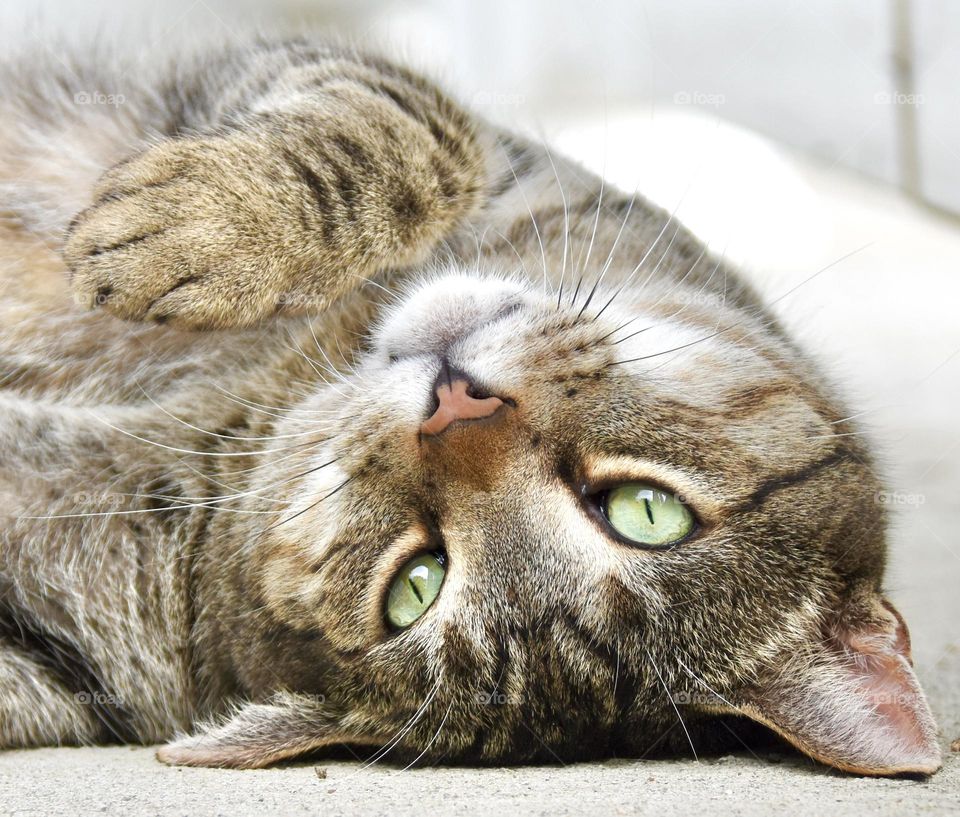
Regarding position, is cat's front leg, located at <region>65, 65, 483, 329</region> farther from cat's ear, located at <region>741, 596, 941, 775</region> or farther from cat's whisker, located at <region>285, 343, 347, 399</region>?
cat's ear, located at <region>741, 596, 941, 775</region>

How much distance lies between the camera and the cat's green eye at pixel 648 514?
159 cm

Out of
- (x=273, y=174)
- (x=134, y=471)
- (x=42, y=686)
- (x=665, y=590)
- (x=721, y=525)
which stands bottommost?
(x=42, y=686)

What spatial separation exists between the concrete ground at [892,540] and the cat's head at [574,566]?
0.08m

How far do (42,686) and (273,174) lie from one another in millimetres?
1068

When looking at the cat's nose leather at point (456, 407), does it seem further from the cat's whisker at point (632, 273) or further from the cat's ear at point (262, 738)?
the cat's ear at point (262, 738)

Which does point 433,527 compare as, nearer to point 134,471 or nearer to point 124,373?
point 134,471

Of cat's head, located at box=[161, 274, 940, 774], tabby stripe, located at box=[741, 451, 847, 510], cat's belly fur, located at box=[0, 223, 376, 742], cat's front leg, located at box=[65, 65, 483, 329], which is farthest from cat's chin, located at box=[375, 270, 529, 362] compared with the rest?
tabby stripe, located at box=[741, 451, 847, 510]

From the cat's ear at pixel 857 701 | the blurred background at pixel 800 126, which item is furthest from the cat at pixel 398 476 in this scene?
the blurred background at pixel 800 126

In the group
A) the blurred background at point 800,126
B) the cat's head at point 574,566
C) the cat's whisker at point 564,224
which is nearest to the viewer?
the cat's head at point 574,566

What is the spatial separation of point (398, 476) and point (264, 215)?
20.5 inches

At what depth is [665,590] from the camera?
61.5 inches

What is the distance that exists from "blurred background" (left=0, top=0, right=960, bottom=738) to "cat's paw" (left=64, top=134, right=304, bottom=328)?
1175mm

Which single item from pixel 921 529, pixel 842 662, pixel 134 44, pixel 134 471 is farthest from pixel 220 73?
pixel 921 529

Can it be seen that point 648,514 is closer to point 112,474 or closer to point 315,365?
point 315,365
